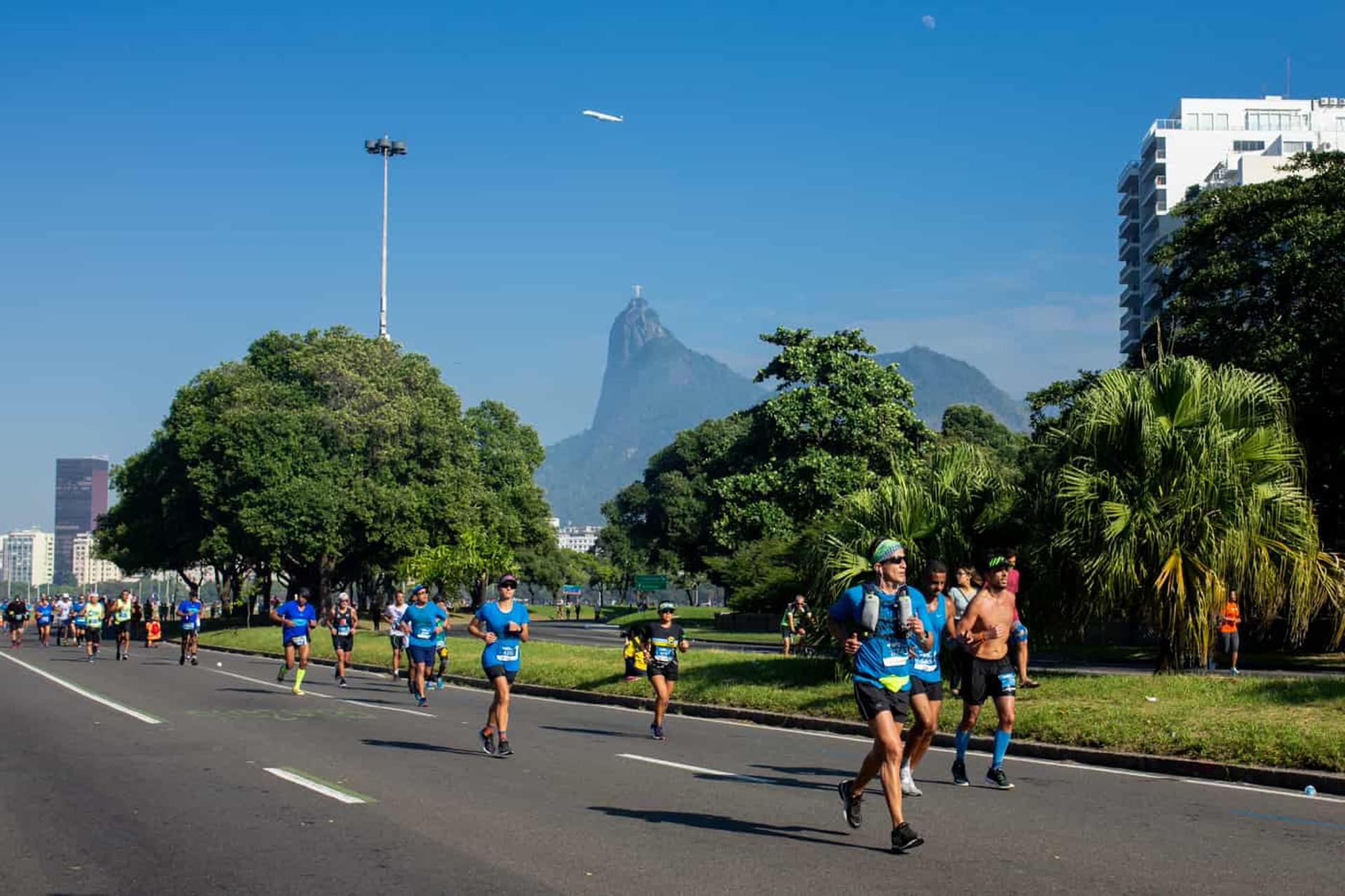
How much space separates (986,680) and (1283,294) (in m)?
26.3

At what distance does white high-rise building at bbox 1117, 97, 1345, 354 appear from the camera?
11319 centimetres

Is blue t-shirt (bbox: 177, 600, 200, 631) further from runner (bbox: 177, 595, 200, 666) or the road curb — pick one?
the road curb

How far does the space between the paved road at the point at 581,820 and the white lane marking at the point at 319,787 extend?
52 millimetres

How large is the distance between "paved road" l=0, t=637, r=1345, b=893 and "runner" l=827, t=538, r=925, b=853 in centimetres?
65

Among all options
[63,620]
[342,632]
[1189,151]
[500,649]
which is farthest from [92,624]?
[1189,151]

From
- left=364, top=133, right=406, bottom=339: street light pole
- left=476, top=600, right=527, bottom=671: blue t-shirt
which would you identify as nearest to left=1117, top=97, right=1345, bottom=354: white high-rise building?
left=364, top=133, right=406, bottom=339: street light pole

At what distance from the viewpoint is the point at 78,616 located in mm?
43719

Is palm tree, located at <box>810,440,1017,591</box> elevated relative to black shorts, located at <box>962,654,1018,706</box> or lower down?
elevated

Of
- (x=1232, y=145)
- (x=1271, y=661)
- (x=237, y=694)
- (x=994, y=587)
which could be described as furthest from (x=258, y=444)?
(x=1232, y=145)

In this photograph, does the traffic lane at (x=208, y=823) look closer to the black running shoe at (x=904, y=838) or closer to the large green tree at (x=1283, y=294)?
the black running shoe at (x=904, y=838)

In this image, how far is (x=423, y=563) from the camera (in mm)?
54781

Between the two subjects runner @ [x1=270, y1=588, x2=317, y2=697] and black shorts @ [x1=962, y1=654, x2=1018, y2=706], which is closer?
black shorts @ [x1=962, y1=654, x2=1018, y2=706]

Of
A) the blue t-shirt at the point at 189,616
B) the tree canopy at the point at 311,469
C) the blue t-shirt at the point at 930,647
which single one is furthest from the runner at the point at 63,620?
the blue t-shirt at the point at 930,647

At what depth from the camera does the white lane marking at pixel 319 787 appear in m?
11.0
